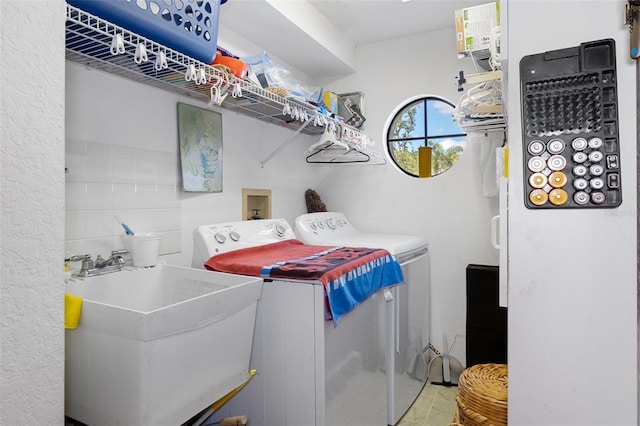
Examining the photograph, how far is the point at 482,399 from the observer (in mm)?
1606

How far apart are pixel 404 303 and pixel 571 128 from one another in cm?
151

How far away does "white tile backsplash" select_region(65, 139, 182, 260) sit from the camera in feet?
5.22

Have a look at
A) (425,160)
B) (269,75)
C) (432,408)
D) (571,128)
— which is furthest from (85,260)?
(425,160)

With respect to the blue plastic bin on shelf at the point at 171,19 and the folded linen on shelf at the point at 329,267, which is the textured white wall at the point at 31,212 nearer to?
the blue plastic bin on shelf at the point at 171,19

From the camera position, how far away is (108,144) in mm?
1722

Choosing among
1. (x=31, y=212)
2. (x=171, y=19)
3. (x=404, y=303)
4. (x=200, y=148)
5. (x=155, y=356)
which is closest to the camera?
(x=31, y=212)

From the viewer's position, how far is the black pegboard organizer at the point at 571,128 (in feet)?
3.77

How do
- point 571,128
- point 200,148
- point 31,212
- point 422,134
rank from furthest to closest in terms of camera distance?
point 422,134 < point 200,148 < point 571,128 < point 31,212

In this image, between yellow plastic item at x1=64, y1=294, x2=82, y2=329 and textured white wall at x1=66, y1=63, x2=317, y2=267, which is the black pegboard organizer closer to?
yellow plastic item at x1=64, y1=294, x2=82, y2=329

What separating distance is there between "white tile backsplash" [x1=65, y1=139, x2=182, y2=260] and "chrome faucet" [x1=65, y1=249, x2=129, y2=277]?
8 cm

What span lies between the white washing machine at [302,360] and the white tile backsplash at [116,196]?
22 centimetres

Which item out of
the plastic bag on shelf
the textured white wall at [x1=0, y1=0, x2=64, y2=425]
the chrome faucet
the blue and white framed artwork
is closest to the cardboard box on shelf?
the plastic bag on shelf

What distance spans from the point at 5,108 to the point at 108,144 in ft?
2.96

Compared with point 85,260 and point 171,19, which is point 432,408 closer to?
point 85,260
